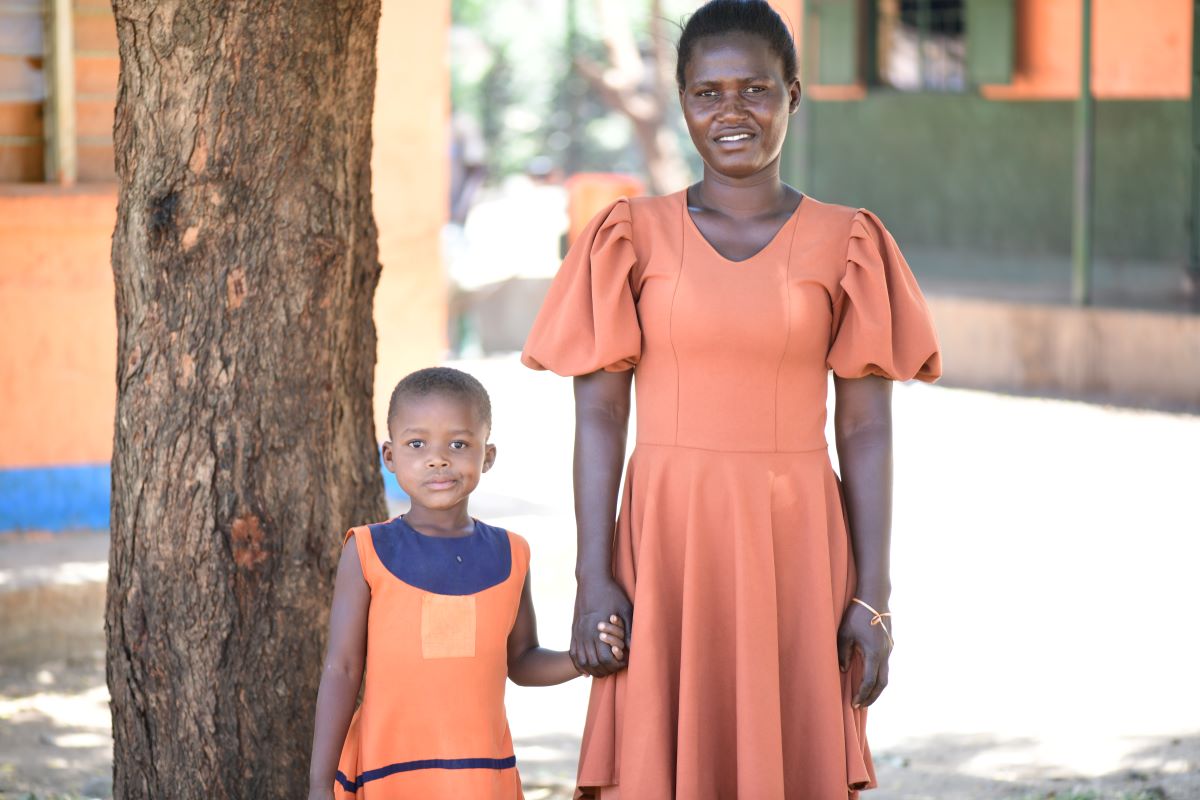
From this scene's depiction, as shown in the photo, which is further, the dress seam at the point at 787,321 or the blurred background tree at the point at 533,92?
the blurred background tree at the point at 533,92

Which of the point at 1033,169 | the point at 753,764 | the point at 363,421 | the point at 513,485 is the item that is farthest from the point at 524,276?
the point at 753,764

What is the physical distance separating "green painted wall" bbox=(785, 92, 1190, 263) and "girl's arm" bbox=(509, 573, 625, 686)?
34.6 feet

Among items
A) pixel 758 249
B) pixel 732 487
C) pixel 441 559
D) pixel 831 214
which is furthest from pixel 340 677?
pixel 831 214

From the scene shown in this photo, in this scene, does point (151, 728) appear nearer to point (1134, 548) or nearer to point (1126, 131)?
point (1134, 548)

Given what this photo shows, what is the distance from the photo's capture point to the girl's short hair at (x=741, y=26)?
2783 mm

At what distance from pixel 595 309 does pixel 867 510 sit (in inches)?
22.1

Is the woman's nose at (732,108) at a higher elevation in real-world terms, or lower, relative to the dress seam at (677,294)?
higher

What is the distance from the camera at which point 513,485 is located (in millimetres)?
8469

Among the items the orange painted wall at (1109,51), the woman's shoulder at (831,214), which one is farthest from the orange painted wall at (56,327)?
the orange painted wall at (1109,51)

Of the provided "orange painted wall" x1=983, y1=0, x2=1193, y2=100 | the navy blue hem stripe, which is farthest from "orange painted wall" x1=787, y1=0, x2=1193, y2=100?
the navy blue hem stripe

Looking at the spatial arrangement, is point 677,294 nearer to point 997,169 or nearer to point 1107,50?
point 1107,50

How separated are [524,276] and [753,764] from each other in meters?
13.5

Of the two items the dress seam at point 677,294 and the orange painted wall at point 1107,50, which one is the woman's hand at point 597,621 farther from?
the orange painted wall at point 1107,50

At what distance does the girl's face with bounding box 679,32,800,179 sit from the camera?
277 cm
